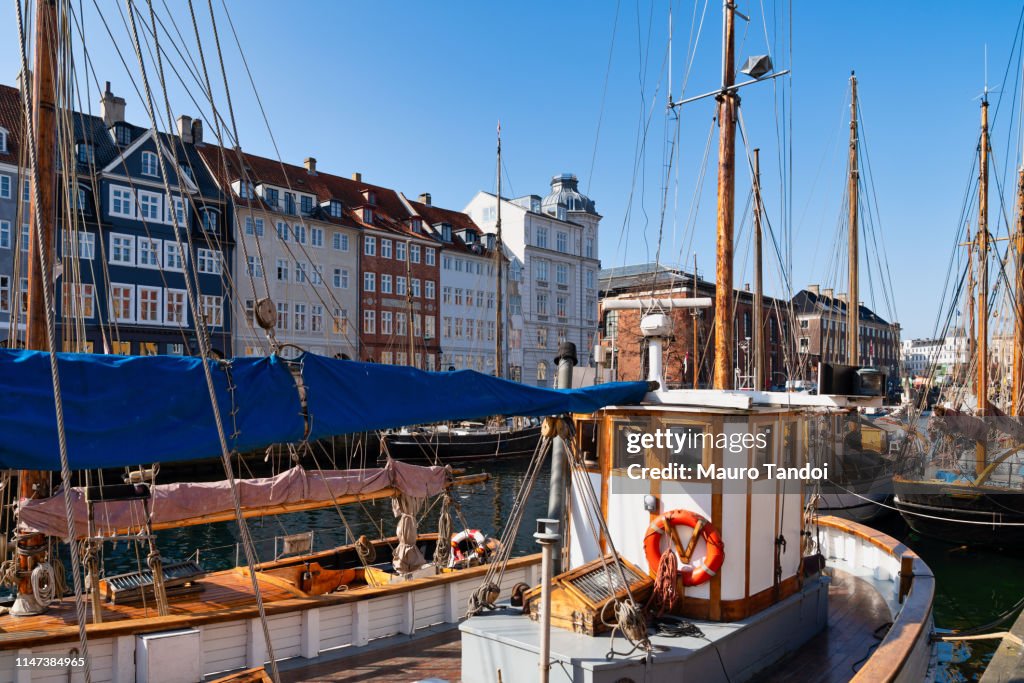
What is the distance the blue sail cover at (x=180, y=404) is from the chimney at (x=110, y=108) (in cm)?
3729

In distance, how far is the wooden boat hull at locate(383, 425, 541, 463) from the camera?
36.3m

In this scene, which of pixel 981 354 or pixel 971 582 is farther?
pixel 981 354

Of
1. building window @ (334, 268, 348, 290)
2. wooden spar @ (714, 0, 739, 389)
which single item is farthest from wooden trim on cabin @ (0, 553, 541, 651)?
building window @ (334, 268, 348, 290)

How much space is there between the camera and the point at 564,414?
7066 mm

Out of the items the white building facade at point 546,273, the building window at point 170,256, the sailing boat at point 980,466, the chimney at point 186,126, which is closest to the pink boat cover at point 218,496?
the sailing boat at point 980,466

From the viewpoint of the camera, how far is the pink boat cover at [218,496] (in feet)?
26.5

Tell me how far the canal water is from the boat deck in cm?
222

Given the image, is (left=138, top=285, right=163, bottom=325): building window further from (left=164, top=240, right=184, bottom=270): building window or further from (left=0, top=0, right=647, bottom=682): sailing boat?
(left=0, top=0, right=647, bottom=682): sailing boat

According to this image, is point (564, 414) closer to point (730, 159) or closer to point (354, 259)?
point (730, 159)

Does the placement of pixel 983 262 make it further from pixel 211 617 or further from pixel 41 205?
pixel 41 205

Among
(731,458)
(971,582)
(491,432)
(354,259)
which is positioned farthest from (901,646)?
(354,259)

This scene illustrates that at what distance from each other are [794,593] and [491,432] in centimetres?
3060

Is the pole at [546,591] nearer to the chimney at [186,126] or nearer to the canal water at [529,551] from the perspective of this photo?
the canal water at [529,551]

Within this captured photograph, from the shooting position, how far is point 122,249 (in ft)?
114
